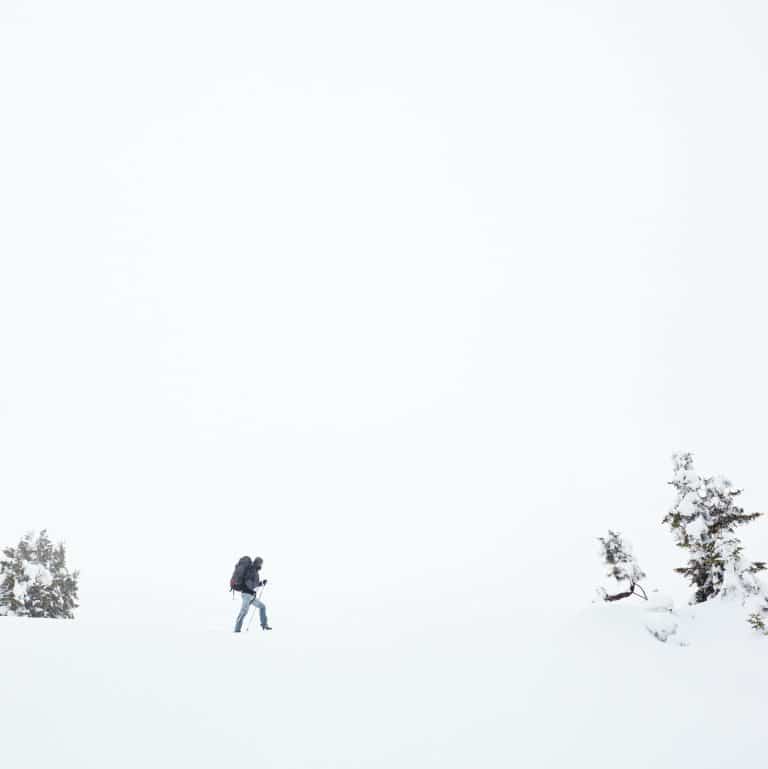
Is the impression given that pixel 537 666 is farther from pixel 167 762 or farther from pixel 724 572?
pixel 724 572

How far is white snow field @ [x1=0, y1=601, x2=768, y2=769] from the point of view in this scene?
6.45 m

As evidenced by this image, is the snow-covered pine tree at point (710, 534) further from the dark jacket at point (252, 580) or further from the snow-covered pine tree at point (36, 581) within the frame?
the snow-covered pine tree at point (36, 581)

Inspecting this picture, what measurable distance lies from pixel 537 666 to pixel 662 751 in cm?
453

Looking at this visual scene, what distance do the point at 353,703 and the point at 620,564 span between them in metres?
16.9

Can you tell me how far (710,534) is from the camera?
20391mm

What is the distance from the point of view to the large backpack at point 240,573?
15.3 metres

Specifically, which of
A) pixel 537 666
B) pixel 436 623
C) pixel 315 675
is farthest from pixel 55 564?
pixel 537 666

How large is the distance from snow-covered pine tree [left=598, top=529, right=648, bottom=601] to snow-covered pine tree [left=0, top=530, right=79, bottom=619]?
82.4 ft

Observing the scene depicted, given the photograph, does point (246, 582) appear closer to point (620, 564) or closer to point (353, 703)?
point (353, 703)

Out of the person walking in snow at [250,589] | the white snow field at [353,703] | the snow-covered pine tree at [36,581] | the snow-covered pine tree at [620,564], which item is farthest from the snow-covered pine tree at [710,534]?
the snow-covered pine tree at [36,581]

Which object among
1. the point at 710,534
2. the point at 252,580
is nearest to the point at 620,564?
the point at 710,534

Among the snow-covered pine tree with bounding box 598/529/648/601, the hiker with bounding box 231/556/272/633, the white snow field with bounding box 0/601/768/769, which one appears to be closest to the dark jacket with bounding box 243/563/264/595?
the hiker with bounding box 231/556/272/633

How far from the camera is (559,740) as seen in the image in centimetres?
782

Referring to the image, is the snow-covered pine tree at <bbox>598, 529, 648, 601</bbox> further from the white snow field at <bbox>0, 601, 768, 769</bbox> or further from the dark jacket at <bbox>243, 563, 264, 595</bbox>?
the dark jacket at <bbox>243, 563, 264, 595</bbox>
